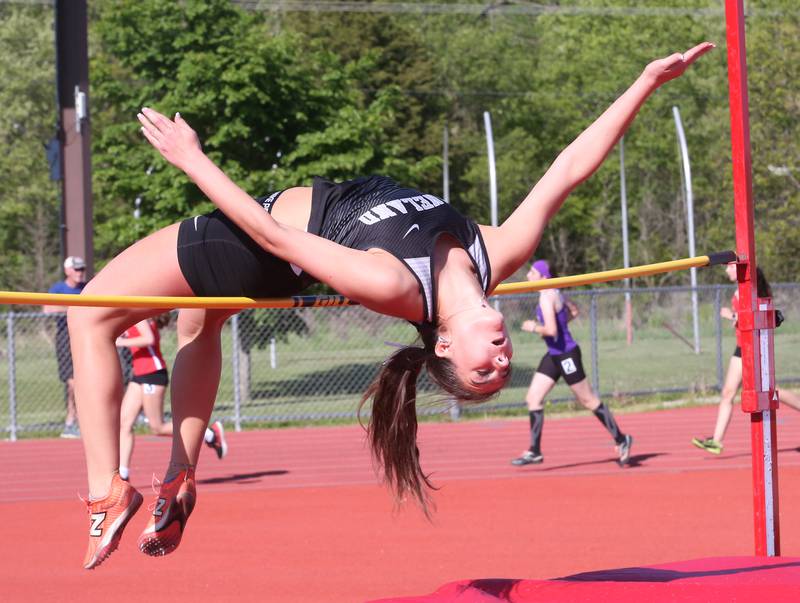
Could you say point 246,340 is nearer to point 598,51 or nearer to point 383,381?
point 383,381

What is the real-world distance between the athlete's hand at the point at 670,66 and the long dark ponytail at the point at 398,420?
4.26 ft

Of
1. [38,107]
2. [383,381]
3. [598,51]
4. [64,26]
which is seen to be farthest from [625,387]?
[598,51]

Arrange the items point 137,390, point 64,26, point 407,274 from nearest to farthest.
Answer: point 407,274
point 137,390
point 64,26

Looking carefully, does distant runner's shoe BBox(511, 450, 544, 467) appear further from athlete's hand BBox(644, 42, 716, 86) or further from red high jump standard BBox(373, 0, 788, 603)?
athlete's hand BBox(644, 42, 716, 86)

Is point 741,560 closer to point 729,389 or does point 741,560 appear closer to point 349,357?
point 729,389

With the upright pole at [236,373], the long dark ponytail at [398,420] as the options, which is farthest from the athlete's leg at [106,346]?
the upright pole at [236,373]

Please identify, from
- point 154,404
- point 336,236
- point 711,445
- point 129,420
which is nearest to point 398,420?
point 336,236

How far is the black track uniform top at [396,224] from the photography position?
3633mm

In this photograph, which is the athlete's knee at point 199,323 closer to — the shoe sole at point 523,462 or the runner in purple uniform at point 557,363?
the runner in purple uniform at point 557,363

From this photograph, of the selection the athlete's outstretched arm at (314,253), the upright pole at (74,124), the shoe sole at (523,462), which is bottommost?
the shoe sole at (523,462)

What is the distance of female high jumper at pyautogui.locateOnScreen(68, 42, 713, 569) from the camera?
11.7 feet

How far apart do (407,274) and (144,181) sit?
478 inches

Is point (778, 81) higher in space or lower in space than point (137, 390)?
higher

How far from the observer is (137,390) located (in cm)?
911
